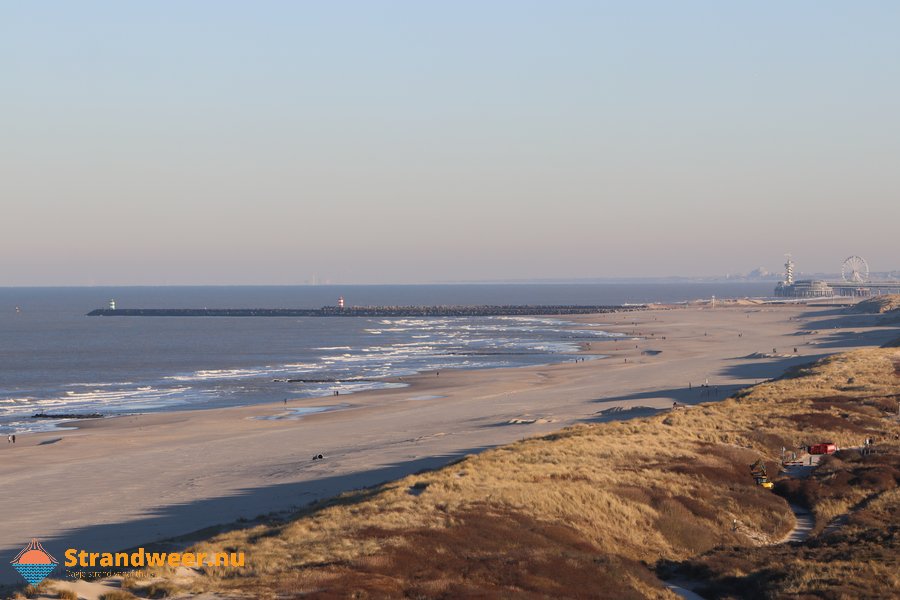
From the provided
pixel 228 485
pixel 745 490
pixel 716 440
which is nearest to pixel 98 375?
pixel 228 485

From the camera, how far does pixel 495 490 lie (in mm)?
29875

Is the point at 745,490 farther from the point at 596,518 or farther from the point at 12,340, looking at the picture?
the point at 12,340

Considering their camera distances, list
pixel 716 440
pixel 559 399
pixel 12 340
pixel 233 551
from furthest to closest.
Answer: pixel 12 340 < pixel 559 399 < pixel 716 440 < pixel 233 551

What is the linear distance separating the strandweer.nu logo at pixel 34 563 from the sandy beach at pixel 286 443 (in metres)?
0.56

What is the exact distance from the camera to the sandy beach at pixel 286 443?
3228cm

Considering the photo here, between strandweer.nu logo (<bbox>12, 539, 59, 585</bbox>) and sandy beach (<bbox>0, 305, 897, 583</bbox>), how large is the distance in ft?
1.84

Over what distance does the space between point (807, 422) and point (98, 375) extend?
222 ft

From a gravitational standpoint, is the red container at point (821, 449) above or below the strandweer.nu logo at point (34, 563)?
below

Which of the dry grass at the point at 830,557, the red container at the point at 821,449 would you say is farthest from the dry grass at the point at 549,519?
the red container at the point at 821,449

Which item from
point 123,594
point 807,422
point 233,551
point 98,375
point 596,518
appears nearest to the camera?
point 123,594

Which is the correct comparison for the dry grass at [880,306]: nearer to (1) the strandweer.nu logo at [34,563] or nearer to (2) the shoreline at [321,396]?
(2) the shoreline at [321,396]

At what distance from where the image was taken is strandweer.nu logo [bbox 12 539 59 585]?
2133cm

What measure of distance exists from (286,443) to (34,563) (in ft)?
83.4

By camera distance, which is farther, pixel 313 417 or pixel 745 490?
pixel 313 417
